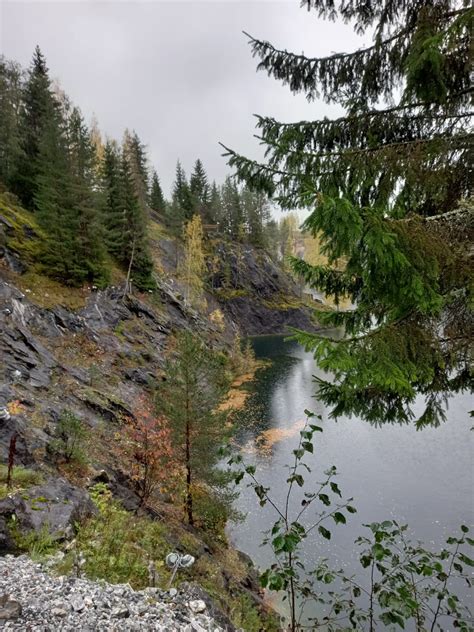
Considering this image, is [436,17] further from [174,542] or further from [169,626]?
[174,542]

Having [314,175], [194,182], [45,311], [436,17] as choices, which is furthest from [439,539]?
[194,182]

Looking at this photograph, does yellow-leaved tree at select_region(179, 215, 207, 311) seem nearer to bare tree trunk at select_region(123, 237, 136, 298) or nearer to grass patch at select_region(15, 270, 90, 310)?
bare tree trunk at select_region(123, 237, 136, 298)

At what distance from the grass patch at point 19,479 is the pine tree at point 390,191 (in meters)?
5.68

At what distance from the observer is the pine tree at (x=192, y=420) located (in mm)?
10922

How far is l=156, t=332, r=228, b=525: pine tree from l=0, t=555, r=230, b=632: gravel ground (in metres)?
6.63

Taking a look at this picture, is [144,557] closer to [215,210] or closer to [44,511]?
[44,511]

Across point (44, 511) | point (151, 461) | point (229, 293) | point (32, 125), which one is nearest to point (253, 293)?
point (229, 293)

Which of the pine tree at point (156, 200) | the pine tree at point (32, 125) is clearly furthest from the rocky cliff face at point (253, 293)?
the pine tree at point (32, 125)

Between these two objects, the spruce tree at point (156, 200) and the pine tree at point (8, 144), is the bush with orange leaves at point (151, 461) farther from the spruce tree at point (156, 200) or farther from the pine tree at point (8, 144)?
Answer: the spruce tree at point (156, 200)

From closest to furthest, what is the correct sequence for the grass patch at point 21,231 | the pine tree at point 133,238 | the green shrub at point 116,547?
the green shrub at point 116,547 → the grass patch at point 21,231 → the pine tree at point 133,238

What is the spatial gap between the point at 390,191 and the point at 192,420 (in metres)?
8.82

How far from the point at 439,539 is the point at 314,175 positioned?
14.4 m

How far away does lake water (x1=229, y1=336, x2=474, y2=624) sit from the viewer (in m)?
13.2

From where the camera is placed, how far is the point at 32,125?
29.8 metres
